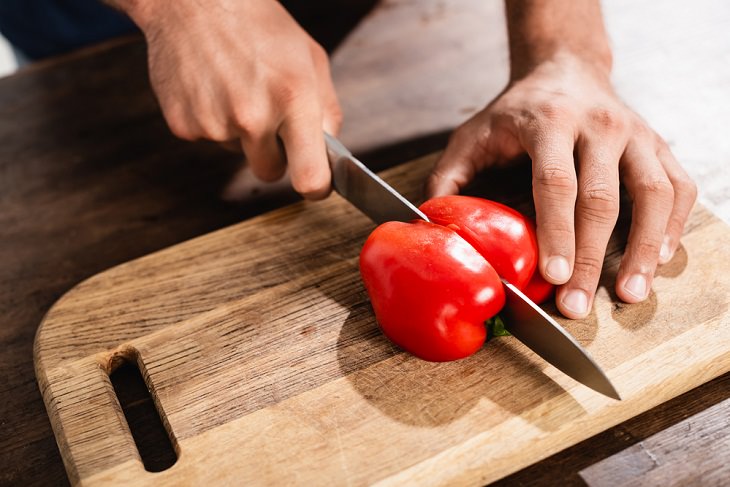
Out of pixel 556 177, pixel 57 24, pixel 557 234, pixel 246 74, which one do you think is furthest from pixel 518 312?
pixel 57 24

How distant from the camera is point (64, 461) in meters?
1.16

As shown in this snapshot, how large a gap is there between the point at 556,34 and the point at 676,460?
0.99 m

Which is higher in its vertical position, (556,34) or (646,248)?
(556,34)

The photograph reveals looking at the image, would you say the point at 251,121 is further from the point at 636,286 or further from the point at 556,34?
the point at 636,286

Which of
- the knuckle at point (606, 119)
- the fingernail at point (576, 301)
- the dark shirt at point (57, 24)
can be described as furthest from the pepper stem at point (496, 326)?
the dark shirt at point (57, 24)

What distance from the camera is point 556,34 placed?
164 cm

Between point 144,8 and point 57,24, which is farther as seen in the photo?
point 57,24

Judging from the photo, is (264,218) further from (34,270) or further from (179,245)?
(34,270)

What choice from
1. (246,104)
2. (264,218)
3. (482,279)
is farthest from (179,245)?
(482,279)

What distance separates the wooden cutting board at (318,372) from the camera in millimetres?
1118

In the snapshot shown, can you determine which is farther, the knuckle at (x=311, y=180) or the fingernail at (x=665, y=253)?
the knuckle at (x=311, y=180)

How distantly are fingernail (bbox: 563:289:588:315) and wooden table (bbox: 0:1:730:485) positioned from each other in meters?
0.21

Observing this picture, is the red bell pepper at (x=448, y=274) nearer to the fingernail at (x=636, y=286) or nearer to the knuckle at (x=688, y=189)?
the fingernail at (x=636, y=286)

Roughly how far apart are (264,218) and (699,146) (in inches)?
41.8
